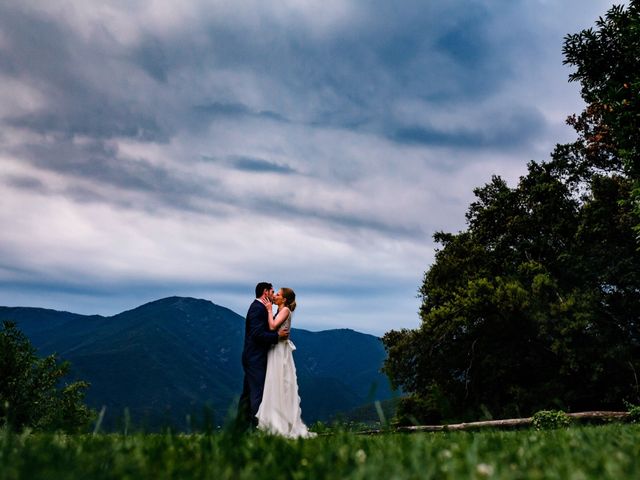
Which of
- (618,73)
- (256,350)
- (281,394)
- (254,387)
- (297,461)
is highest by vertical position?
(618,73)

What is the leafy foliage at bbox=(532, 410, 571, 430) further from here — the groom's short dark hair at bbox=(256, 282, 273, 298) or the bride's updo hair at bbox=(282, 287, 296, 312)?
the groom's short dark hair at bbox=(256, 282, 273, 298)

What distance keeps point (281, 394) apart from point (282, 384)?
0.20 metres

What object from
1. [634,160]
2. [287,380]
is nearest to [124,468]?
[287,380]

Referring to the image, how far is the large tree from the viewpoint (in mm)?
26219

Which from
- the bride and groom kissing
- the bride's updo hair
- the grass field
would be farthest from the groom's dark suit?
the grass field

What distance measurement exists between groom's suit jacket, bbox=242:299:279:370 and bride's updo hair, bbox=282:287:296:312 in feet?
1.73

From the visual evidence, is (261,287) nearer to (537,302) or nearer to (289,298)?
(289,298)

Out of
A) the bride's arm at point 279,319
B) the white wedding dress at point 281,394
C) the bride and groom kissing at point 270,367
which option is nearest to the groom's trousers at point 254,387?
the bride and groom kissing at point 270,367

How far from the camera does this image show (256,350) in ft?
34.9

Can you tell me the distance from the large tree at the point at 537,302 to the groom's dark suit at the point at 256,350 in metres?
18.5

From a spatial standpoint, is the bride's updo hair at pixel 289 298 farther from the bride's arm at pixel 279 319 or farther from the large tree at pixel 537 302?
the large tree at pixel 537 302

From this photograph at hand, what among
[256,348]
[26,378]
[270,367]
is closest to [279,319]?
[256,348]

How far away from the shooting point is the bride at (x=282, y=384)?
1019cm

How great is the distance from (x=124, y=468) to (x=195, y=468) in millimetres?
428
